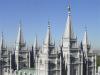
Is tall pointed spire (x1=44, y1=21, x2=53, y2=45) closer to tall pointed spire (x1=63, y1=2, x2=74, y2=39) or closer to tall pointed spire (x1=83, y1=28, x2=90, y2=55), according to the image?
tall pointed spire (x1=63, y1=2, x2=74, y2=39)

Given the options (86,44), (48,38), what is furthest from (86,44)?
(48,38)

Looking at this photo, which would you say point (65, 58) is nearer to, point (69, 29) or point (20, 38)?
point (69, 29)

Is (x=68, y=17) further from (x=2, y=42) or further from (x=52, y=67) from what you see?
(x=2, y=42)

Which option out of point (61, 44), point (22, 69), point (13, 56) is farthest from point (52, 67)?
point (13, 56)

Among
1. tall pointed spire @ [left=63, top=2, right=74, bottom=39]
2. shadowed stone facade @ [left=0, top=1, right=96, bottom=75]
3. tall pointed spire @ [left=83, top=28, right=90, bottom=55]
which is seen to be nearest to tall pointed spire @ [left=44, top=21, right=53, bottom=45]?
shadowed stone facade @ [left=0, top=1, right=96, bottom=75]

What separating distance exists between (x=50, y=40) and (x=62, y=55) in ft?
14.0

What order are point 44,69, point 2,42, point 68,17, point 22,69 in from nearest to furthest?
point 44,69 → point 68,17 → point 22,69 → point 2,42

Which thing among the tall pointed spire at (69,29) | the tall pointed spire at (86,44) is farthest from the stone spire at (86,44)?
the tall pointed spire at (69,29)

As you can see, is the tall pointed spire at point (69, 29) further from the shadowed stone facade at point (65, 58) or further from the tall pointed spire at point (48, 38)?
the tall pointed spire at point (48, 38)

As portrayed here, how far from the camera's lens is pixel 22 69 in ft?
253

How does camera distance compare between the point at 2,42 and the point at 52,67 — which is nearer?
the point at 52,67

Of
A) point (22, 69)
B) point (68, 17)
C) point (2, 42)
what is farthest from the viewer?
point (2, 42)

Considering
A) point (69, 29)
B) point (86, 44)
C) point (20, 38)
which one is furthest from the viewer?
point (20, 38)

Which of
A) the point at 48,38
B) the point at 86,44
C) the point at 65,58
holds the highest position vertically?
the point at 48,38
